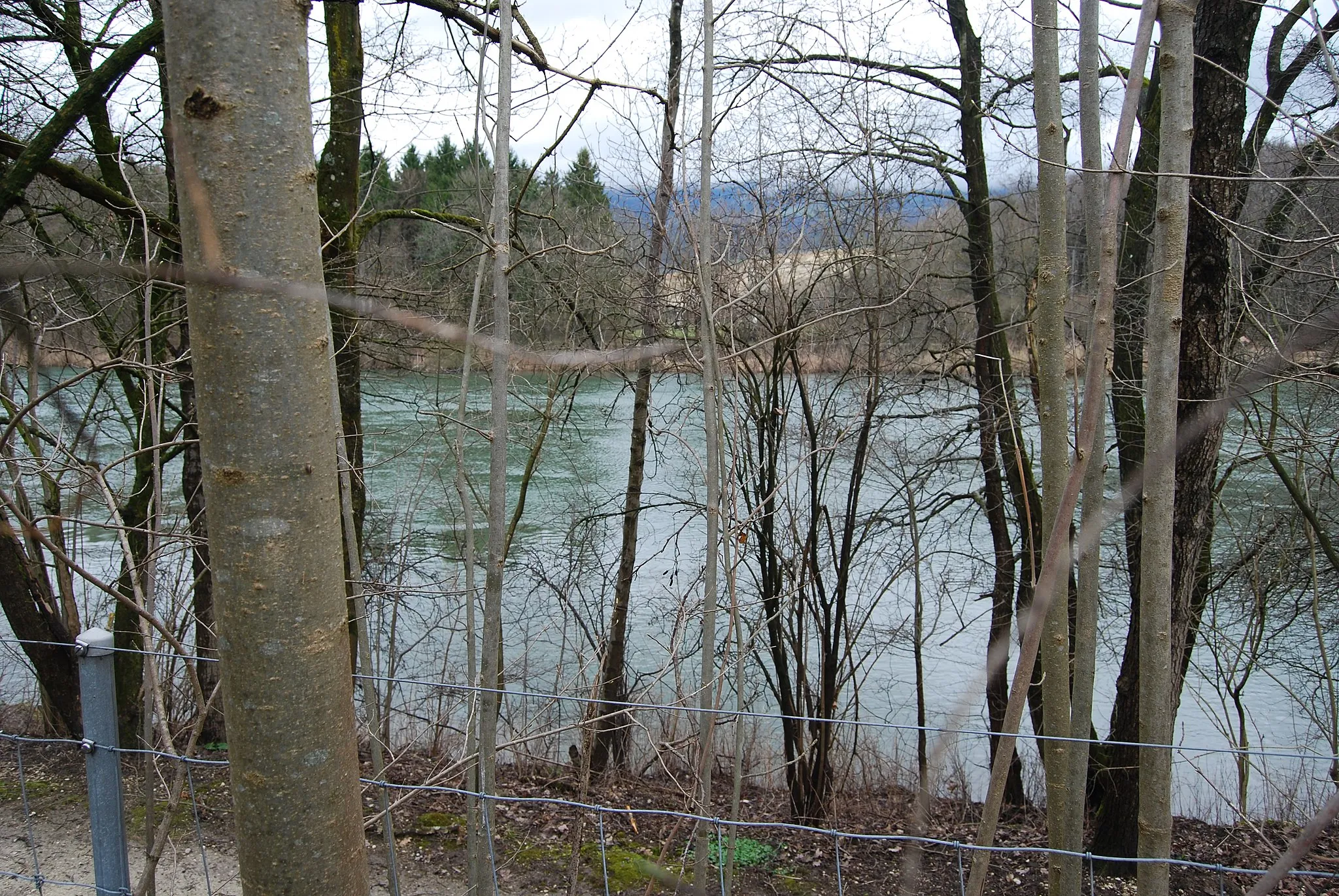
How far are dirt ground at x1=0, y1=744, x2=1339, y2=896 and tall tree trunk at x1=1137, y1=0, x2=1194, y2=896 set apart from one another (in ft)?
9.16

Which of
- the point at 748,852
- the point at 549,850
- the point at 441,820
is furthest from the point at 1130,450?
the point at 441,820

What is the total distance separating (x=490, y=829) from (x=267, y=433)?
3019 millimetres

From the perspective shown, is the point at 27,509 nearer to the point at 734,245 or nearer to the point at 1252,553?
the point at 734,245

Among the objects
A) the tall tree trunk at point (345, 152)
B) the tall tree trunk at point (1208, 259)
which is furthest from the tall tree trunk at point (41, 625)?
the tall tree trunk at point (1208, 259)

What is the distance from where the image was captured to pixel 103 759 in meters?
1.99

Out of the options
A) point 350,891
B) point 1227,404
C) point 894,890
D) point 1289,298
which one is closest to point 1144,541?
point 1227,404

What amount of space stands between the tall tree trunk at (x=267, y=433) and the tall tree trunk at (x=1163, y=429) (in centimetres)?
165

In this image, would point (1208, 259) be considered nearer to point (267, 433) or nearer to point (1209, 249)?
point (1209, 249)

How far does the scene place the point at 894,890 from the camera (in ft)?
17.3

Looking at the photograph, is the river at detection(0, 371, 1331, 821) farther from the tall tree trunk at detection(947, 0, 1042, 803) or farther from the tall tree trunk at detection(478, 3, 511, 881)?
the tall tree trunk at detection(478, 3, 511, 881)

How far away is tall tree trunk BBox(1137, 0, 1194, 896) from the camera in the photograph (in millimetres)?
1980

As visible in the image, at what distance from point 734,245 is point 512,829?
4.11 metres

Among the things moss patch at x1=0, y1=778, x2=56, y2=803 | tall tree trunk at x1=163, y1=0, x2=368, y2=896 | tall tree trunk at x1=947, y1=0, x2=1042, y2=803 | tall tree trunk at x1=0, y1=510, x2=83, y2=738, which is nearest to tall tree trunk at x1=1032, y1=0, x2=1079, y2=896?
tall tree trunk at x1=163, y1=0, x2=368, y2=896

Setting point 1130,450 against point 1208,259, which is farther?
point 1130,450
